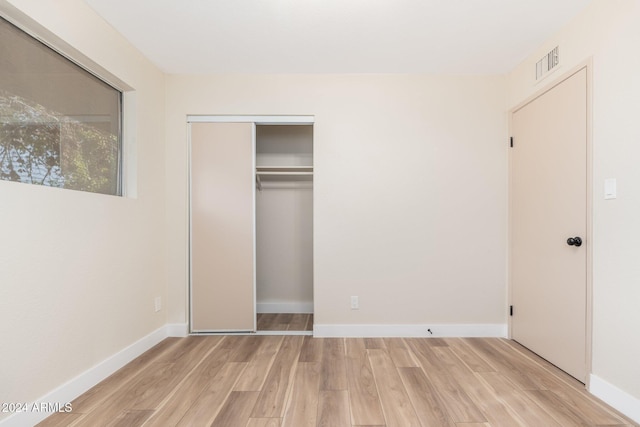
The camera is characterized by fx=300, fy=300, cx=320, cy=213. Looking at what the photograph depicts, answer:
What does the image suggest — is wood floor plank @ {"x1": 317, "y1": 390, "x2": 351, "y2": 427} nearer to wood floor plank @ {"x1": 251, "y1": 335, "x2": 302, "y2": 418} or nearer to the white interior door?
wood floor plank @ {"x1": 251, "y1": 335, "x2": 302, "y2": 418}

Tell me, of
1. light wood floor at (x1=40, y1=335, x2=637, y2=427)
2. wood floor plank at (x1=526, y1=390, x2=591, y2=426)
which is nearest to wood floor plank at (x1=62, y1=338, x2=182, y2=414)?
light wood floor at (x1=40, y1=335, x2=637, y2=427)

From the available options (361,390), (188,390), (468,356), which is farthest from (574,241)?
(188,390)

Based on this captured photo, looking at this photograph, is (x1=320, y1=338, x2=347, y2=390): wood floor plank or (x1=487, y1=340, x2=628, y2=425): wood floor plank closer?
(x1=487, y1=340, x2=628, y2=425): wood floor plank

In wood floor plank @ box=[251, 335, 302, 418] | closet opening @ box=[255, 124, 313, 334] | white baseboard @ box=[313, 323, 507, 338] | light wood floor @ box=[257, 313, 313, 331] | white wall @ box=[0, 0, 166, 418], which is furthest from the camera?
closet opening @ box=[255, 124, 313, 334]

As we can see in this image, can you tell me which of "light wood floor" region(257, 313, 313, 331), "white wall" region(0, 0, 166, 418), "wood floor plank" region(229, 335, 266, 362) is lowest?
"light wood floor" region(257, 313, 313, 331)

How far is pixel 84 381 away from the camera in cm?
187

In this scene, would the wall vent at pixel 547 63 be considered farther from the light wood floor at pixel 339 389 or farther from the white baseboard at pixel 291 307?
the white baseboard at pixel 291 307

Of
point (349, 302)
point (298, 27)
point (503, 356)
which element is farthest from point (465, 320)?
point (298, 27)

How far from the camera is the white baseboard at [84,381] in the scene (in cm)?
150

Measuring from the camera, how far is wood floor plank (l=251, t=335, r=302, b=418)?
169 centimetres

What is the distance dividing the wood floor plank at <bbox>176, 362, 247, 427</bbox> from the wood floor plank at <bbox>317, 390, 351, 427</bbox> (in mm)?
585

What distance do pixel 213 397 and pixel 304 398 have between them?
555 mm

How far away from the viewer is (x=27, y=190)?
4.98ft

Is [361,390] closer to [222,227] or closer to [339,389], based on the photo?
[339,389]
